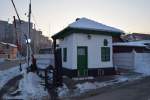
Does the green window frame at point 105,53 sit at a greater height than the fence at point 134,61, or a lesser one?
greater

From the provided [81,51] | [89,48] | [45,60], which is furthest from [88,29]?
[45,60]

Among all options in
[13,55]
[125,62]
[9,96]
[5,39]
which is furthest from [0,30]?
[9,96]

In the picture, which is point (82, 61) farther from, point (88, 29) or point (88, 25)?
point (88, 25)

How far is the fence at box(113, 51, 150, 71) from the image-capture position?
2288 centimetres

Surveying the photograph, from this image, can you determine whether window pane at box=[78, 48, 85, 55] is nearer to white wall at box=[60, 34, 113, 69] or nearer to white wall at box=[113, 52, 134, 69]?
white wall at box=[60, 34, 113, 69]

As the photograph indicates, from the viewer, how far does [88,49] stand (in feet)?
64.0

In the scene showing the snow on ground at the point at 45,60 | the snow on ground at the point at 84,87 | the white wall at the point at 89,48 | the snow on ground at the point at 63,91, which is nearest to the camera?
the snow on ground at the point at 63,91

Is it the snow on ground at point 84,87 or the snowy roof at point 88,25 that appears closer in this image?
the snow on ground at point 84,87

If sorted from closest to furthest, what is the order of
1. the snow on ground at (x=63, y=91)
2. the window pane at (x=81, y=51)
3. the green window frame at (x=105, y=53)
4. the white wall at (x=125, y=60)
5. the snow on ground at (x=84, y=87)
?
the snow on ground at (x=63, y=91) → the snow on ground at (x=84, y=87) → the window pane at (x=81, y=51) → the green window frame at (x=105, y=53) → the white wall at (x=125, y=60)

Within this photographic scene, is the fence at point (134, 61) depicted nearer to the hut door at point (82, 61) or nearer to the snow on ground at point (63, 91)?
→ the hut door at point (82, 61)

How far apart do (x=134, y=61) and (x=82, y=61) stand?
6.05 metres

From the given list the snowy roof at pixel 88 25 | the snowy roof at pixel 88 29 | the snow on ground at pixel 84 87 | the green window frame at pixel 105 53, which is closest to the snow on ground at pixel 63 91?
the snow on ground at pixel 84 87

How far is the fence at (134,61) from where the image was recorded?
75.0ft

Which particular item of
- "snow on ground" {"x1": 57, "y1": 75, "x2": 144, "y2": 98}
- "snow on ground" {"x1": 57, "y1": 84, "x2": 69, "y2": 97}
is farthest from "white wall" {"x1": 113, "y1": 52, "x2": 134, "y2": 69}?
"snow on ground" {"x1": 57, "y1": 84, "x2": 69, "y2": 97}
